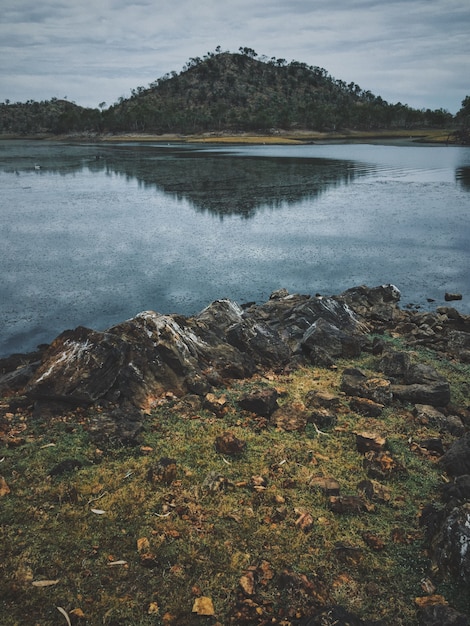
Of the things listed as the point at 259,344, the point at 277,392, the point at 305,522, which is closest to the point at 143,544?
the point at 305,522

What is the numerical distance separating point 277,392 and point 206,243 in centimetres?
2555

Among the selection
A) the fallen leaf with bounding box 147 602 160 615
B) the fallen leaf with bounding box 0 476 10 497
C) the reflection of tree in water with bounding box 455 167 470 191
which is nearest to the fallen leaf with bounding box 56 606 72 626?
the fallen leaf with bounding box 147 602 160 615

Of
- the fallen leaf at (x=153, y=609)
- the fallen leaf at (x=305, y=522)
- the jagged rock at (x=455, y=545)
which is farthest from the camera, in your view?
the fallen leaf at (x=305, y=522)

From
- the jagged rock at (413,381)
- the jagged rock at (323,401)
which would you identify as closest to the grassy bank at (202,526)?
the jagged rock at (323,401)

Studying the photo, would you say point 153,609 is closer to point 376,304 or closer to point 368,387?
point 368,387

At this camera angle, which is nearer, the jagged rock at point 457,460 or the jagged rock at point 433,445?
the jagged rock at point 457,460

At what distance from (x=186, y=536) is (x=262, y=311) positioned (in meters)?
15.8

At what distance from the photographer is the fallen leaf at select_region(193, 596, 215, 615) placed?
7.24 meters

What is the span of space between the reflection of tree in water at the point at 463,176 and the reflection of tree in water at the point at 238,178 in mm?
16497

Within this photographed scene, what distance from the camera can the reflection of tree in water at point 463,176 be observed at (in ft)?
231

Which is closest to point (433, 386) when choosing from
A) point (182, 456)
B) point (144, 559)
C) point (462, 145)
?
point (182, 456)

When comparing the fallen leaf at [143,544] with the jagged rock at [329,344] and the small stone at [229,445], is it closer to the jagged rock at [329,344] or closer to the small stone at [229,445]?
the small stone at [229,445]

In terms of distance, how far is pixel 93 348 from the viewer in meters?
14.2

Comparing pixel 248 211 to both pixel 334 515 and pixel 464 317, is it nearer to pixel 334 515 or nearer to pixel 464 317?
pixel 464 317
